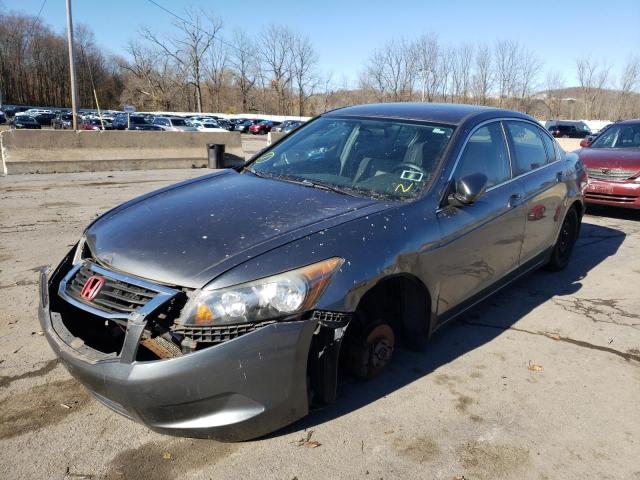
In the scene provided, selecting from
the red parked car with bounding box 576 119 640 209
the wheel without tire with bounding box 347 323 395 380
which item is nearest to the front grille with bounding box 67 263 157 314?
the wheel without tire with bounding box 347 323 395 380

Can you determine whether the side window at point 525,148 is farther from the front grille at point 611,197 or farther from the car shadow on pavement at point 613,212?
the car shadow on pavement at point 613,212

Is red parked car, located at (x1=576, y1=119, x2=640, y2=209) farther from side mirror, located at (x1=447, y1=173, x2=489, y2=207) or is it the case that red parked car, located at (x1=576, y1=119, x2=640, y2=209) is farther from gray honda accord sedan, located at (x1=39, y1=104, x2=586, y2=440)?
side mirror, located at (x1=447, y1=173, x2=489, y2=207)

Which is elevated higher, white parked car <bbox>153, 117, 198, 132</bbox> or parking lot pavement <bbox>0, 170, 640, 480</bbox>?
white parked car <bbox>153, 117, 198, 132</bbox>

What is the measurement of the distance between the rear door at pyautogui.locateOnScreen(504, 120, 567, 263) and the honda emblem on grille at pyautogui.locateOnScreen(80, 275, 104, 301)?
321 centimetres

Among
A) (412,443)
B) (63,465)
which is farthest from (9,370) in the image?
(412,443)

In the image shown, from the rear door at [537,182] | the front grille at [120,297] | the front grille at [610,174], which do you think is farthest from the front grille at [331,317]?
the front grille at [610,174]

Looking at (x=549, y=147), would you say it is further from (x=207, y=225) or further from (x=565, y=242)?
(x=207, y=225)

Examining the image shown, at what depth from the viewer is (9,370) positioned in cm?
325

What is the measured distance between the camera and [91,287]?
254cm

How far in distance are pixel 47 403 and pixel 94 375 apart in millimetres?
833

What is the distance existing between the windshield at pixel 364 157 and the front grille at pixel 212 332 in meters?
1.38

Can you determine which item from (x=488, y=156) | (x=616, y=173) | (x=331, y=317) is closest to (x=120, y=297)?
(x=331, y=317)

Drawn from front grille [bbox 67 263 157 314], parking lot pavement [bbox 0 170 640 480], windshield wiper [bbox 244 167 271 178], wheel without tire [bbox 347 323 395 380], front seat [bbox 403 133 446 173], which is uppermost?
front seat [bbox 403 133 446 173]

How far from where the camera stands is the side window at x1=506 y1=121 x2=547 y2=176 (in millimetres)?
4309
